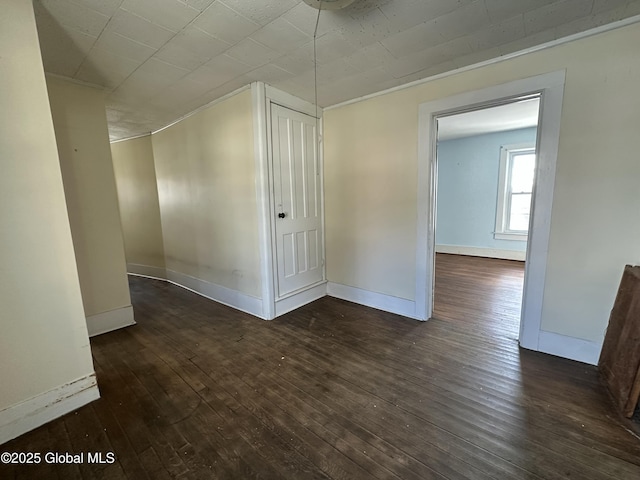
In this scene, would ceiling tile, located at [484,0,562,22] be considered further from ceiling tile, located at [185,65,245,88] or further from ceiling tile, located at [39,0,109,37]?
ceiling tile, located at [39,0,109,37]

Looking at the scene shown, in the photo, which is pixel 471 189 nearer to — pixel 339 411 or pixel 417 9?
pixel 417 9

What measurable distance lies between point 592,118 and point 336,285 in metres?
2.81

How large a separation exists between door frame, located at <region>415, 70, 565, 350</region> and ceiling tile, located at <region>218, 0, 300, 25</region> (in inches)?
62.2

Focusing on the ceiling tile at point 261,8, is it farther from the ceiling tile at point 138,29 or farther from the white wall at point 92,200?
the white wall at point 92,200

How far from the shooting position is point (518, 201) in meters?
5.39

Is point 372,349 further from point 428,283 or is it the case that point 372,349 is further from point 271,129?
point 271,129

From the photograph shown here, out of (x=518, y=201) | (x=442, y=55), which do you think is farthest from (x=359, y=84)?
(x=518, y=201)

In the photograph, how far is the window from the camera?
17.2 feet

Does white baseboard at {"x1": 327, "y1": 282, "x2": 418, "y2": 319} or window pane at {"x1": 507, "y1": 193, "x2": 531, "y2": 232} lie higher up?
window pane at {"x1": 507, "y1": 193, "x2": 531, "y2": 232}

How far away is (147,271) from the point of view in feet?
15.3

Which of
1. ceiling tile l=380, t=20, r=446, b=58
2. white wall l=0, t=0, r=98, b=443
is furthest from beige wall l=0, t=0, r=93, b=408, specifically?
ceiling tile l=380, t=20, r=446, b=58

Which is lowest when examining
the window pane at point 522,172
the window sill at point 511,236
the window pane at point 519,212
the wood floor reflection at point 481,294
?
the wood floor reflection at point 481,294

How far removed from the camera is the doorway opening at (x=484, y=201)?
4008 mm

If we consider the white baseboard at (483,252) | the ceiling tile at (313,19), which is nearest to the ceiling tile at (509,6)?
the ceiling tile at (313,19)
